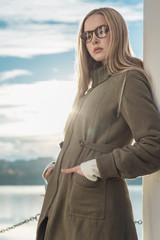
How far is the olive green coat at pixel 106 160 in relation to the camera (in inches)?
73.4

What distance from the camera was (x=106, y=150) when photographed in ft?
6.66

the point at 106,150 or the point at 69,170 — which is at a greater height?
the point at 106,150

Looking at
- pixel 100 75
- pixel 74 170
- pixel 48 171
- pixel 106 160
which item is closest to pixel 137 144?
pixel 106 160

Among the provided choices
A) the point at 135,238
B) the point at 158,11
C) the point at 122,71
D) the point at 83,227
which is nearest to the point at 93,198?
the point at 83,227

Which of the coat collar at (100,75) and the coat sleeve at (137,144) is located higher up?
the coat collar at (100,75)

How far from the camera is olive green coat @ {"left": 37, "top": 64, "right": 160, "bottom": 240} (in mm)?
1863

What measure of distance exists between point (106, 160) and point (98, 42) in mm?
792

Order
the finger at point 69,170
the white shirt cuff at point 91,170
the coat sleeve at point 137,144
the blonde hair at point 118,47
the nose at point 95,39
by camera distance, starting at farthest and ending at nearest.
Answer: the nose at point 95,39 < the blonde hair at point 118,47 < the finger at point 69,170 < the white shirt cuff at point 91,170 < the coat sleeve at point 137,144

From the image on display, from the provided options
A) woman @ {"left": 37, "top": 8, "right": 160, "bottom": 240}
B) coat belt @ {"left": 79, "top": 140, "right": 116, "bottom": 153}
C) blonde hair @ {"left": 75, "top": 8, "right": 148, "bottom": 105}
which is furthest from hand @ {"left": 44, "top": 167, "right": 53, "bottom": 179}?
blonde hair @ {"left": 75, "top": 8, "right": 148, "bottom": 105}

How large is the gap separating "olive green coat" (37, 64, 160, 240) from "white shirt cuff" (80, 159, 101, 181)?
3 centimetres

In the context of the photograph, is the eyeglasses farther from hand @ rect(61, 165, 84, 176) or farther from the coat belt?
hand @ rect(61, 165, 84, 176)

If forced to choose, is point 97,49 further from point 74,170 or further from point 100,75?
point 74,170

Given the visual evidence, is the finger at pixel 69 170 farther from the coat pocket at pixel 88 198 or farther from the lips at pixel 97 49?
the lips at pixel 97 49

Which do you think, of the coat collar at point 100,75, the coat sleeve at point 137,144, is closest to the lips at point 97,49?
the coat collar at point 100,75
